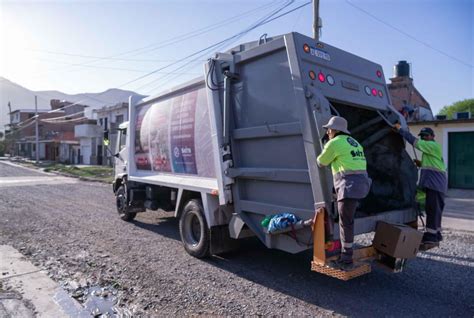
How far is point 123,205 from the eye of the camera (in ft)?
29.0

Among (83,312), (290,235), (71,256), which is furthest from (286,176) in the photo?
(71,256)

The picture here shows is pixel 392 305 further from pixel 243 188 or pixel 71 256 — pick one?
pixel 71 256

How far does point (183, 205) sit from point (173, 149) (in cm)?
108

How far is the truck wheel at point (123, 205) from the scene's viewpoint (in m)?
8.68

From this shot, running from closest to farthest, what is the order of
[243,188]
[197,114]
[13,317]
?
[13,317]
[243,188]
[197,114]

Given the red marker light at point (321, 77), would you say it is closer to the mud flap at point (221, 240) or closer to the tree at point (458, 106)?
the mud flap at point (221, 240)

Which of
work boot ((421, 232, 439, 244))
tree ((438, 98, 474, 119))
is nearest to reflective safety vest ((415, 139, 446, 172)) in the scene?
work boot ((421, 232, 439, 244))

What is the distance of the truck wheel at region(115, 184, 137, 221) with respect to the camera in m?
8.68

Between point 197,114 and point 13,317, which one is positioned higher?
point 197,114

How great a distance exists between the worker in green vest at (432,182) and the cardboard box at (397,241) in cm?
60

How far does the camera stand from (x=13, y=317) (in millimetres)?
4004

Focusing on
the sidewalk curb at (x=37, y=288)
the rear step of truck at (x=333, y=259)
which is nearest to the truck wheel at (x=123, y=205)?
the sidewalk curb at (x=37, y=288)

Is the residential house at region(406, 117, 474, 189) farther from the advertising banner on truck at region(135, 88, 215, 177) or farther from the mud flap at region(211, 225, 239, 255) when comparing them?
the mud flap at region(211, 225, 239, 255)

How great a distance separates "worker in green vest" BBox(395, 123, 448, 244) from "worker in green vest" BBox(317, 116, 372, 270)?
138cm
